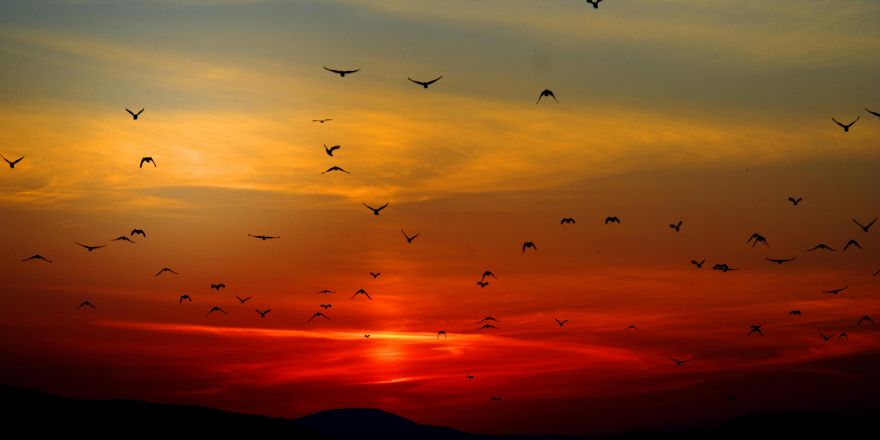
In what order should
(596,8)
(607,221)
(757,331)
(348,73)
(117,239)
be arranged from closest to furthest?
(596,8) < (348,73) < (117,239) < (607,221) < (757,331)

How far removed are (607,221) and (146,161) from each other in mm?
62680

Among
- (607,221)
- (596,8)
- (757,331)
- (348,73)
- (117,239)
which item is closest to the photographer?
(596,8)

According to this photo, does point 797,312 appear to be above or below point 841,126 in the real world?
below

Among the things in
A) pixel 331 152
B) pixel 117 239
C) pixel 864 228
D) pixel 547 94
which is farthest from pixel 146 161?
pixel 864 228

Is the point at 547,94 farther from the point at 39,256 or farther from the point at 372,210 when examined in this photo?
the point at 39,256

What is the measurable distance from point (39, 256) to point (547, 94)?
66167 mm

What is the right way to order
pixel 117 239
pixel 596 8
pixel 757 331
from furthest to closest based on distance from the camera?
pixel 757 331 < pixel 117 239 < pixel 596 8

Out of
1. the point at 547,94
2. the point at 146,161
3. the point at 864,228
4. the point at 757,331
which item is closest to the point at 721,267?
the point at 864,228

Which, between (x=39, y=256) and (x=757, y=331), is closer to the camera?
(x=39, y=256)

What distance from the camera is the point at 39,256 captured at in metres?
124

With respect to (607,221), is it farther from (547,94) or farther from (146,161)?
(146,161)

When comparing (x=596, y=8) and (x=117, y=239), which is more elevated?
(x=596, y=8)

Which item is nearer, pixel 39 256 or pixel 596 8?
pixel 596 8

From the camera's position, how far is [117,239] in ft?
405
